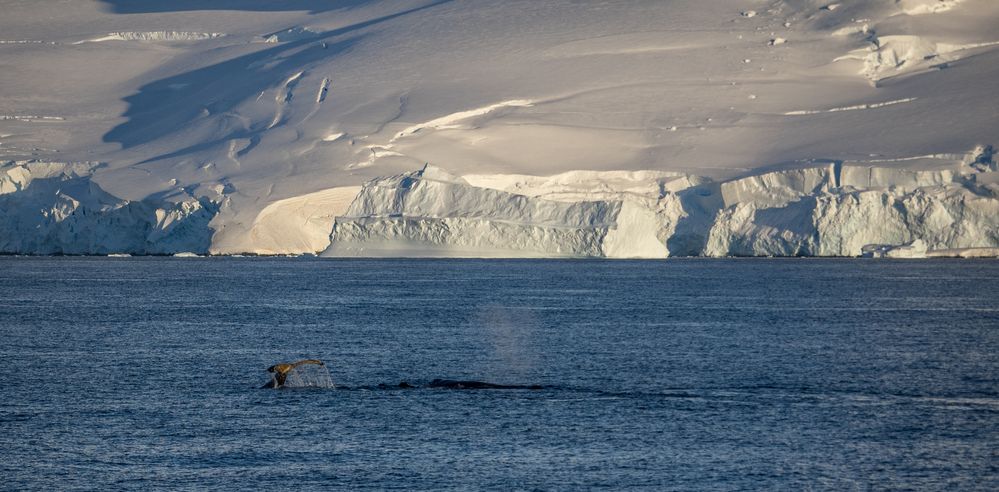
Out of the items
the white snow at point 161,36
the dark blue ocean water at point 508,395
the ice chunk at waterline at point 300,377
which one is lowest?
the dark blue ocean water at point 508,395

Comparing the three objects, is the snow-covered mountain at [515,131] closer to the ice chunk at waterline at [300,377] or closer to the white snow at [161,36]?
the white snow at [161,36]

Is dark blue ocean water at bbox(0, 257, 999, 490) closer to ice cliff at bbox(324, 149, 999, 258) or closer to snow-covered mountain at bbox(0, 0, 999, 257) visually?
ice cliff at bbox(324, 149, 999, 258)

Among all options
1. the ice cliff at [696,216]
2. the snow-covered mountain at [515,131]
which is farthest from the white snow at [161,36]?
the ice cliff at [696,216]

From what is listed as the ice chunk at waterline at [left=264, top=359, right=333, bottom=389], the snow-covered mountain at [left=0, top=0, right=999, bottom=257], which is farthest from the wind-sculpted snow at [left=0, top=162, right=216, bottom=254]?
the ice chunk at waterline at [left=264, top=359, right=333, bottom=389]

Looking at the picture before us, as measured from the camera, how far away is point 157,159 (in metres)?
122

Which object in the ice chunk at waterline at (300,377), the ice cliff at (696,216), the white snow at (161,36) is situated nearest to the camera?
the ice chunk at waterline at (300,377)

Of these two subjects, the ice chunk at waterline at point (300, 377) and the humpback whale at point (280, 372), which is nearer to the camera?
the humpback whale at point (280, 372)

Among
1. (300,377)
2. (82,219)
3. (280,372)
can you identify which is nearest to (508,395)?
(300,377)

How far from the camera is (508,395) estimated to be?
29062 millimetres

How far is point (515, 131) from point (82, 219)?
37.0m

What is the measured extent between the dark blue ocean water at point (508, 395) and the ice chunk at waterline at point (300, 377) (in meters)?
0.62

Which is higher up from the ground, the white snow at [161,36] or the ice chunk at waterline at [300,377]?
the white snow at [161,36]

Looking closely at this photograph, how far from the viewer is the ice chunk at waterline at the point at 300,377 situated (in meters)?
29.6

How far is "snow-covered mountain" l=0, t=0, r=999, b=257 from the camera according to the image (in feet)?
306
